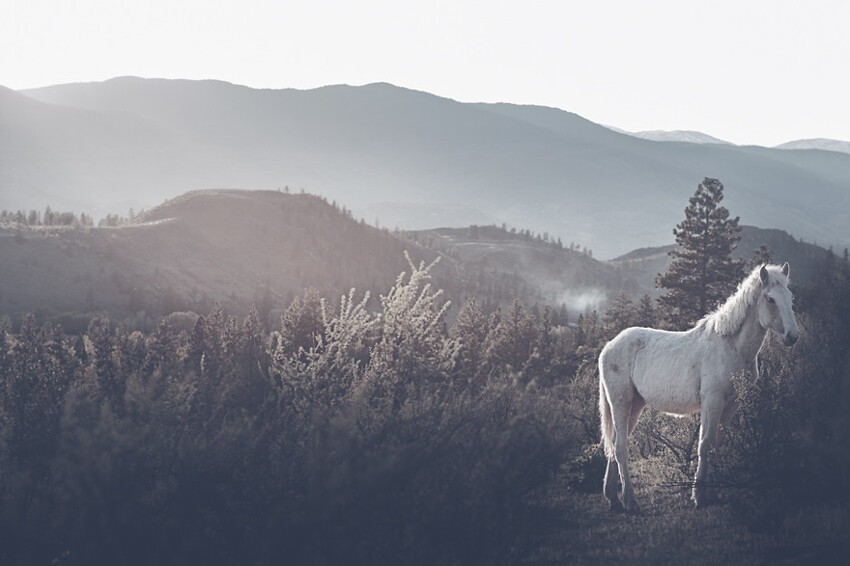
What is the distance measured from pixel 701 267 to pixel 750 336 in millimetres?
20754

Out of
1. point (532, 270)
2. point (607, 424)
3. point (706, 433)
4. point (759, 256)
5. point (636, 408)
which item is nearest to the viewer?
point (706, 433)

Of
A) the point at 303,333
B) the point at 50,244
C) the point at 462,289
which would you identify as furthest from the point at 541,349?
the point at 462,289

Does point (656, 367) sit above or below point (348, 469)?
above

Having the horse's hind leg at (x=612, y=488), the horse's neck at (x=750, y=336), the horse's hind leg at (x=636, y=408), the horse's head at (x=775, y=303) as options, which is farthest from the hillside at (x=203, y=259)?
the horse's head at (x=775, y=303)

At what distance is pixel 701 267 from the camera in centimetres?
3105

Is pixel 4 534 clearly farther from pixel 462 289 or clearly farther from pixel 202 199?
pixel 202 199

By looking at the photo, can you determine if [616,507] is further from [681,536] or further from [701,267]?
[701,267]

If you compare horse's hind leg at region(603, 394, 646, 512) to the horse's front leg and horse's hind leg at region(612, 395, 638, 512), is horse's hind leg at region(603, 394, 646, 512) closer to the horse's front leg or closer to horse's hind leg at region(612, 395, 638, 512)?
horse's hind leg at region(612, 395, 638, 512)

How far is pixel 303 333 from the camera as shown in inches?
883

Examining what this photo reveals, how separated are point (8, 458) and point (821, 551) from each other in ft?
32.8

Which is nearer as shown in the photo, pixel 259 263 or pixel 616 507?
pixel 616 507

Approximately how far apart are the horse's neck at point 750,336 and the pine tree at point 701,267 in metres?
19.3

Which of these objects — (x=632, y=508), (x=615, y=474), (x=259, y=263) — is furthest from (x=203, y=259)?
(x=632, y=508)

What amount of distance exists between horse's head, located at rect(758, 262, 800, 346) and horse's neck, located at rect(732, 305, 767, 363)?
0.10m
